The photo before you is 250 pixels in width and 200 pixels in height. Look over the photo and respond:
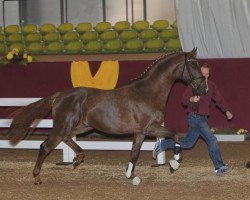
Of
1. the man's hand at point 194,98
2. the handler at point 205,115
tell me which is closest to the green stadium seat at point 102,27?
the handler at point 205,115

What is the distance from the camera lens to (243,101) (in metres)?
14.5

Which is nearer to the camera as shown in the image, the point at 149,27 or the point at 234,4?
the point at 234,4

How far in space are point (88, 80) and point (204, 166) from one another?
4.89m

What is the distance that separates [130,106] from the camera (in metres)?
9.46

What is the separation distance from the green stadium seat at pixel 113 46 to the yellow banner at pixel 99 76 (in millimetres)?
4551

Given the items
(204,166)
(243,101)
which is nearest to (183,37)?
(243,101)

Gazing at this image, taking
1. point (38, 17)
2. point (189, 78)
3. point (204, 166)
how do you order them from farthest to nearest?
point (38, 17), point (204, 166), point (189, 78)

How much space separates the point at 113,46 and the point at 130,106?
10.5 metres

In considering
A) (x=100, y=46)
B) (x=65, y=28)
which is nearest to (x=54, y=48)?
(x=65, y=28)

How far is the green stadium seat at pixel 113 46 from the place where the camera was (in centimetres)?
1967

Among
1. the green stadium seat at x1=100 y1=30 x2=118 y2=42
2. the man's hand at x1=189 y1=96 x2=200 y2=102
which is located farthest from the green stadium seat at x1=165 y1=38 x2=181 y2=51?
the man's hand at x1=189 y1=96 x2=200 y2=102

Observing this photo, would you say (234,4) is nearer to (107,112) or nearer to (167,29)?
(167,29)

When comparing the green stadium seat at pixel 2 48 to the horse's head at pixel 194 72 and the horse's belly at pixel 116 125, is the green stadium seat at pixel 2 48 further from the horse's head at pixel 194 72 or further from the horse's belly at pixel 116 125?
the horse's head at pixel 194 72

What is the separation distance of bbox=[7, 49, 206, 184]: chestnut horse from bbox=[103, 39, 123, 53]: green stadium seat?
32.7 ft
